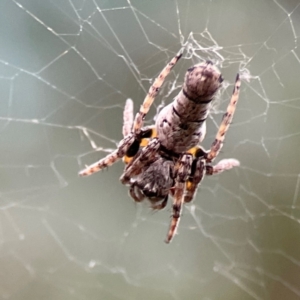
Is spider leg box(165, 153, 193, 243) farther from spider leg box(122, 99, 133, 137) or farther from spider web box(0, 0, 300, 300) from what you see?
spider web box(0, 0, 300, 300)

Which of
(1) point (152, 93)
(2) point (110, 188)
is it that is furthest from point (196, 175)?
(2) point (110, 188)

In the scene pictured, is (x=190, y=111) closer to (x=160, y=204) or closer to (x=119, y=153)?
(x=119, y=153)

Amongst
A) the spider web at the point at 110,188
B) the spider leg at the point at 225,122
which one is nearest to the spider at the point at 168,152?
the spider leg at the point at 225,122

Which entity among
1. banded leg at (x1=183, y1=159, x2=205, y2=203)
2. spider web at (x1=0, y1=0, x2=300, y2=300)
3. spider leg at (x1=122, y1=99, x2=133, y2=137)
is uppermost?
spider leg at (x1=122, y1=99, x2=133, y2=137)

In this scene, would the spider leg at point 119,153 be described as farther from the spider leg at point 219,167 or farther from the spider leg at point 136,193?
the spider leg at point 219,167

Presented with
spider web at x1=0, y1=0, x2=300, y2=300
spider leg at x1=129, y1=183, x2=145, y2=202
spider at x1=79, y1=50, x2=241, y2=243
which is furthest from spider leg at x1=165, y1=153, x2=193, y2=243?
spider web at x1=0, y1=0, x2=300, y2=300

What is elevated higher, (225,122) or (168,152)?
(225,122)
